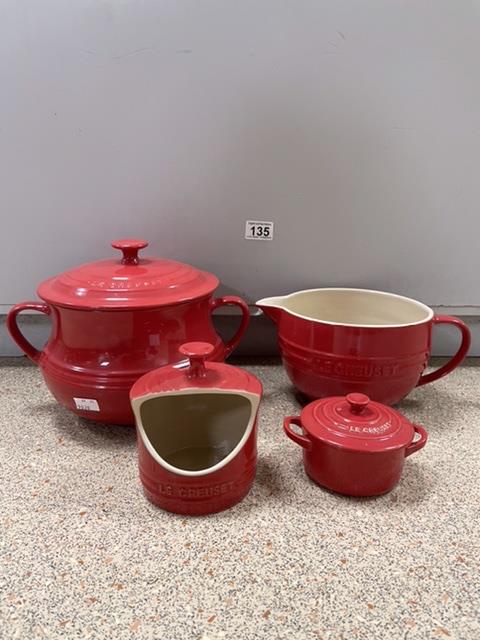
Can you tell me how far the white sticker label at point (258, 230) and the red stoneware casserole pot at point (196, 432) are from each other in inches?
13.0

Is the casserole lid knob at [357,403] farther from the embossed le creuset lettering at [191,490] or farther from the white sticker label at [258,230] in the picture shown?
the white sticker label at [258,230]

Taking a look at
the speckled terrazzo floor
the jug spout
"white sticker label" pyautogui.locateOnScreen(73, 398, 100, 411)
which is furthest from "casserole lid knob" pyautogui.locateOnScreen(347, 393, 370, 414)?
"white sticker label" pyautogui.locateOnScreen(73, 398, 100, 411)

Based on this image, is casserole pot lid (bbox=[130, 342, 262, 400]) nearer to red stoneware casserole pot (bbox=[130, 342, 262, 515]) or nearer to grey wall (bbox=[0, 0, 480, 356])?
red stoneware casserole pot (bbox=[130, 342, 262, 515])

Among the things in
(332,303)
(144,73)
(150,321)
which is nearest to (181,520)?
(150,321)

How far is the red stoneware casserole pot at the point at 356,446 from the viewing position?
58 cm

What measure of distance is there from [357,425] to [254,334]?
0.40m

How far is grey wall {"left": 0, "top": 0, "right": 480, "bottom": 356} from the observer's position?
0.79 meters

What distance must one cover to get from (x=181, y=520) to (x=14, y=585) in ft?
0.56

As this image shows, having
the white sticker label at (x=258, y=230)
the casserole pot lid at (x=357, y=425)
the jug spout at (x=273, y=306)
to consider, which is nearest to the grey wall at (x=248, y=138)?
the white sticker label at (x=258, y=230)

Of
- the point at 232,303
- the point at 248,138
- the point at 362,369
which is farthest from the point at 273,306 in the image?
the point at 248,138

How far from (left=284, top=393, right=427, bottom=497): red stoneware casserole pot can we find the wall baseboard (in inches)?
13.8

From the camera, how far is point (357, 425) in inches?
23.7

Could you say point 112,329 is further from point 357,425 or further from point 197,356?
point 357,425

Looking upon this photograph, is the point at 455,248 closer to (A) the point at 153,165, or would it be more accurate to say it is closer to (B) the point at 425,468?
(B) the point at 425,468
